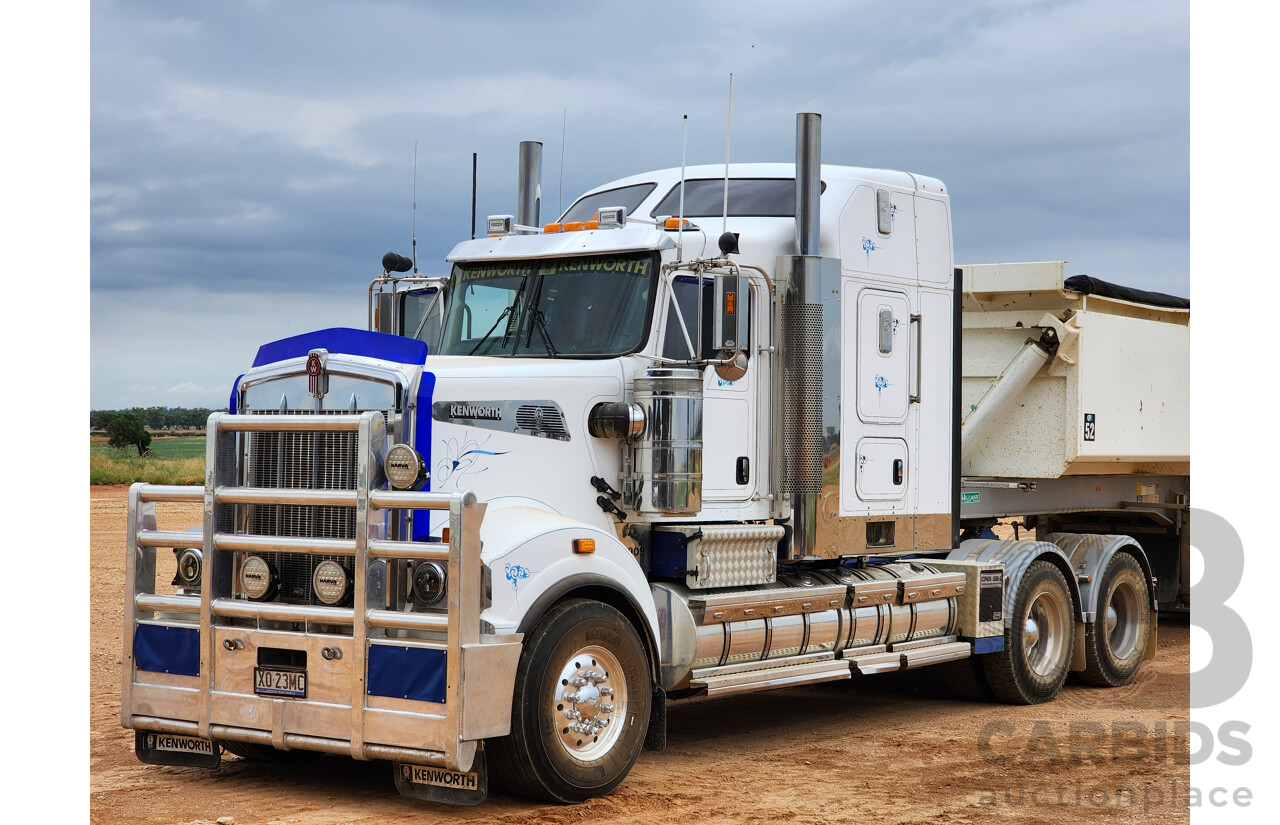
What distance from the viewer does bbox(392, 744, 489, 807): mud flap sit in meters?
7.12

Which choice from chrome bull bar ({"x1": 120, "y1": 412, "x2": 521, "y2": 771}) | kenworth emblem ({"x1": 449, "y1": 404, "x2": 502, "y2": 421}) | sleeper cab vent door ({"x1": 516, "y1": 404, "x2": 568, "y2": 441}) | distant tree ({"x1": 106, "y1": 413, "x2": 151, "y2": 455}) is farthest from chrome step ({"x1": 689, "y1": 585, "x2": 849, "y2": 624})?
distant tree ({"x1": 106, "y1": 413, "x2": 151, "y2": 455})

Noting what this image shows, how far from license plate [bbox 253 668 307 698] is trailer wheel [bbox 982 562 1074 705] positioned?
6244mm

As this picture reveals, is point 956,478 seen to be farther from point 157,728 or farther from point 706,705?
point 157,728

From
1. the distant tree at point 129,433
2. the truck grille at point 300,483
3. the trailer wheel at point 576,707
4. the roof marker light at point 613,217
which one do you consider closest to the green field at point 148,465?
the distant tree at point 129,433

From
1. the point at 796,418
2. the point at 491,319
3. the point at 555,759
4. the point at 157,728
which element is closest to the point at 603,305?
the point at 491,319

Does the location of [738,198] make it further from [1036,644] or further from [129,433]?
[129,433]

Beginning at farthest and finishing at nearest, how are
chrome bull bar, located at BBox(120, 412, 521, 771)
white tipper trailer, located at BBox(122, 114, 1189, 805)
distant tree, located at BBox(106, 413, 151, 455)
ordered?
distant tree, located at BBox(106, 413, 151, 455)
white tipper trailer, located at BBox(122, 114, 1189, 805)
chrome bull bar, located at BBox(120, 412, 521, 771)

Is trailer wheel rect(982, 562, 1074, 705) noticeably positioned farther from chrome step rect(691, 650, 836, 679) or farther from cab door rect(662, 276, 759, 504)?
cab door rect(662, 276, 759, 504)

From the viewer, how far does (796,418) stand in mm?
9594

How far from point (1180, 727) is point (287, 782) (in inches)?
258

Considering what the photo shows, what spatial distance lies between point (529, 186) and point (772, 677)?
4.55 m

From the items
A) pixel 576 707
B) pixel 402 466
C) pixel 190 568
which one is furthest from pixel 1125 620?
pixel 190 568

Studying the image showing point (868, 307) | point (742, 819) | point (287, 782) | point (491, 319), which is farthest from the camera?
point (868, 307)

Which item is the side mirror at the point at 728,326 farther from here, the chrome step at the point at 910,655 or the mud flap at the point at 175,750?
the mud flap at the point at 175,750
